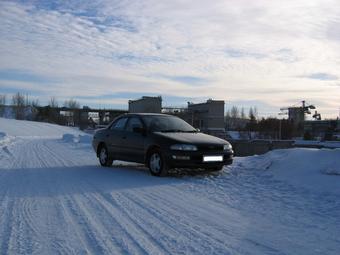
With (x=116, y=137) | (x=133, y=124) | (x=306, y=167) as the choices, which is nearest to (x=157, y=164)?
(x=133, y=124)

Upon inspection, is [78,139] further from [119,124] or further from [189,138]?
[189,138]

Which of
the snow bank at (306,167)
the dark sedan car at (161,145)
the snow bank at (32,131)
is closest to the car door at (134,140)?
the dark sedan car at (161,145)

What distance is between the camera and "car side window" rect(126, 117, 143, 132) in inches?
462

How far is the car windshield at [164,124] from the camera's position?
11409 mm

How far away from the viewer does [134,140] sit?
1159 centimetres

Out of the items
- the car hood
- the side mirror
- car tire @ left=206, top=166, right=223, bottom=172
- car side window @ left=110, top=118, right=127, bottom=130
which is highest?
car side window @ left=110, top=118, right=127, bottom=130

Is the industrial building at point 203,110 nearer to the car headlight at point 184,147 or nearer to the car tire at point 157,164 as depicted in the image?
the car tire at point 157,164

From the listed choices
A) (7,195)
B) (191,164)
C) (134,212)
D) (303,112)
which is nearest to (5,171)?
(7,195)

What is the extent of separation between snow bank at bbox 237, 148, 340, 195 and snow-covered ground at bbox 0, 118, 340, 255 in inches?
0.8

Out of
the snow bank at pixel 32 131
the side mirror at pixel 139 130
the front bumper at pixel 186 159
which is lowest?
the snow bank at pixel 32 131

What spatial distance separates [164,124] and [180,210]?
16.9ft

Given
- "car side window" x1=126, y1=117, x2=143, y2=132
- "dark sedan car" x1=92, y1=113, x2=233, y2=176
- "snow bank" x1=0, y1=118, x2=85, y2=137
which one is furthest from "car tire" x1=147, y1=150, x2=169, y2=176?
"snow bank" x1=0, y1=118, x2=85, y2=137

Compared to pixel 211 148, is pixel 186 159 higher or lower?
lower

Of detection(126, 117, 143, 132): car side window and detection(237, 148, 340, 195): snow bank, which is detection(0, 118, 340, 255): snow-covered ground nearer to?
detection(237, 148, 340, 195): snow bank
